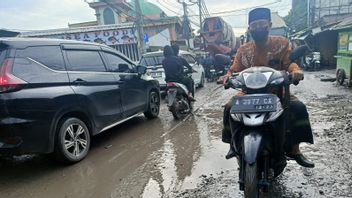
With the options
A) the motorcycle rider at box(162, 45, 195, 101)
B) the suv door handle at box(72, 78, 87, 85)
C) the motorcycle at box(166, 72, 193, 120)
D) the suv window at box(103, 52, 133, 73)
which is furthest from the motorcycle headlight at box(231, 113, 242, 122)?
the motorcycle rider at box(162, 45, 195, 101)

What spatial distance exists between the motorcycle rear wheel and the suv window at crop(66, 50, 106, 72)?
3.47m

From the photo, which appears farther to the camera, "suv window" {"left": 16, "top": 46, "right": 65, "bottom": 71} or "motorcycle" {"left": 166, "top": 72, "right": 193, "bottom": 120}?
"motorcycle" {"left": 166, "top": 72, "right": 193, "bottom": 120}

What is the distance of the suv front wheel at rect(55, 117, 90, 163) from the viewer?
4438 millimetres

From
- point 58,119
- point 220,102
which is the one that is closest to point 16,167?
point 58,119

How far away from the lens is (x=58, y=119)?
4363 mm

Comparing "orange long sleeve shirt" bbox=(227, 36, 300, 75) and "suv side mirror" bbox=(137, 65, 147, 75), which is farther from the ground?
"orange long sleeve shirt" bbox=(227, 36, 300, 75)

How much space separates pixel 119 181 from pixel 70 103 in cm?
148

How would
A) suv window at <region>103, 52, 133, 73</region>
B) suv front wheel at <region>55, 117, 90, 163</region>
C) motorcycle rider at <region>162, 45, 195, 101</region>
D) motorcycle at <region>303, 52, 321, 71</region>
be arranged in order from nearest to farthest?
suv front wheel at <region>55, 117, 90, 163</region> → suv window at <region>103, 52, 133, 73</region> → motorcycle rider at <region>162, 45, 195, 101</region> → motorcycle at <region>303, 52, 321, 71</region>

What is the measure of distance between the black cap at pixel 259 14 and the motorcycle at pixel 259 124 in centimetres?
87

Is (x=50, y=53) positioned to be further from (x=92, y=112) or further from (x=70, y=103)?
(x=92, y=112)

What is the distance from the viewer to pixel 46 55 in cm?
454

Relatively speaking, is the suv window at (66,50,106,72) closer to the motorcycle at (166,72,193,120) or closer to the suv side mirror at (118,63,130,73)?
the suv side mirror at (118,63,130,73)

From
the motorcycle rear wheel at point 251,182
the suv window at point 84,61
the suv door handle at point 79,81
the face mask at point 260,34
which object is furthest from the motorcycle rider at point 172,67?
the motorcycle rear wheel at point 251,182

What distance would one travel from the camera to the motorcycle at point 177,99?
710 centimetres
